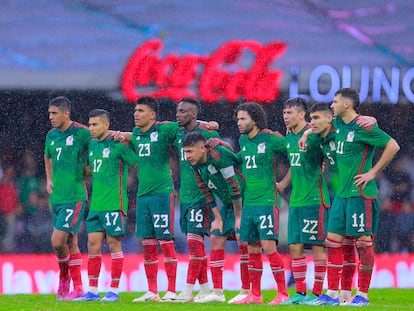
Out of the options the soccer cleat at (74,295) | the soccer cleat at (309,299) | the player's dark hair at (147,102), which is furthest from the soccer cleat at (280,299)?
the player's dark hair at (147,102)

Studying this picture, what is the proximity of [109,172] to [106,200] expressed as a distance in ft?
0.93

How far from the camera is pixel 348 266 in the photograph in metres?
13.4

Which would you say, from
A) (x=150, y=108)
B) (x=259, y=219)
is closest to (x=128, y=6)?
(x=150, y=108)

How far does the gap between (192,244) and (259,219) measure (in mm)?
752

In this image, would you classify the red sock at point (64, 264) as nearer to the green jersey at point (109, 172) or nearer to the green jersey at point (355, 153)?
the green jersey at point (109, 172)

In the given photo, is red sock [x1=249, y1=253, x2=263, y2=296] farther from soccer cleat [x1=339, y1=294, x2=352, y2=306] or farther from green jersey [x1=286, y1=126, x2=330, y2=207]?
soccer cleat [x1=339, y1=294, x2=352, y2=306]

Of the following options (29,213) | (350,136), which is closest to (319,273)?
(350,136)

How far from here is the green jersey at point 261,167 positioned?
45.2ft

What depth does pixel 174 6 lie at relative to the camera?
18.5m

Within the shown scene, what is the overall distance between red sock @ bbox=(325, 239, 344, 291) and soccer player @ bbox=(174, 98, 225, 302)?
139 centimetres

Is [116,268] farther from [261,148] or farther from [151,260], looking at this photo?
[261,148]

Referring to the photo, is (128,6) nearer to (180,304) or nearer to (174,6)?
(174,6)

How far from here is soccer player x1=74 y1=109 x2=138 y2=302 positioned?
14.2 meters

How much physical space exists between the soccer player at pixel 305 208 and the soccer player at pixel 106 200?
1657 millimetres
